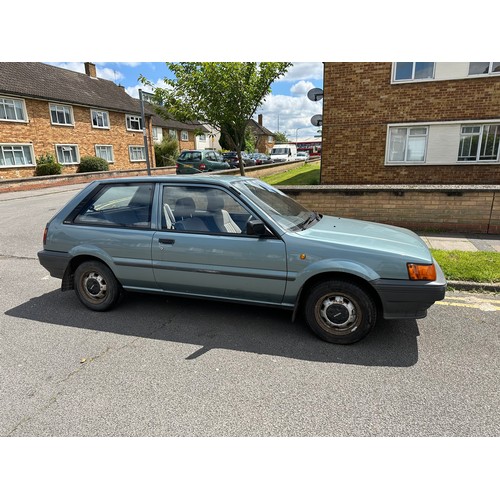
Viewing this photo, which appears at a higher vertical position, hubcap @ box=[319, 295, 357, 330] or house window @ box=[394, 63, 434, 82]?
house window @ box=[394, 63, 434, 82]

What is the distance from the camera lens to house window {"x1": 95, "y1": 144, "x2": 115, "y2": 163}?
26.1 m

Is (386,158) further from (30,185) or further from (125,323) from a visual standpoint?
(30,185)

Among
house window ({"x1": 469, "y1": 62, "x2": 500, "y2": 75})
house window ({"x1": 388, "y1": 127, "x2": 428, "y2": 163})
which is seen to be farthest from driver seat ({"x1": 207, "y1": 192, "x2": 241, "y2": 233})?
house window ({"x1": 469, "y1": 62, "x2": 500, "y2": 75})

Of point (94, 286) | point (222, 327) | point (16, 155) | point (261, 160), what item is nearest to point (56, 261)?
point (94, 286)

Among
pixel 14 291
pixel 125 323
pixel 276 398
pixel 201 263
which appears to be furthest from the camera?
pixel 14 291

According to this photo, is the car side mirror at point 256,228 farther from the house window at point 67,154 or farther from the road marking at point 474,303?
the house window at point 67,154

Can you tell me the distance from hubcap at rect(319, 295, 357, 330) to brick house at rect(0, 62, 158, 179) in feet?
73.9

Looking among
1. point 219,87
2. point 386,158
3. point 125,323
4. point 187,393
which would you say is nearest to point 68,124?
point 219,87

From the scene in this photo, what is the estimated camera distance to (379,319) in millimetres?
3787

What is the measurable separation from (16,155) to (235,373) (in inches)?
915

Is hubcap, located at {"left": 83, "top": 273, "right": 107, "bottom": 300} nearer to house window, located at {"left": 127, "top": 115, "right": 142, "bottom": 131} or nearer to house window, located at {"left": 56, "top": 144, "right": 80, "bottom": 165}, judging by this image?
house window, located at {"left": 56, "top": 144, "right": 80, "bottom": 165}

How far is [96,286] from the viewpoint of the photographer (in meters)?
4.00

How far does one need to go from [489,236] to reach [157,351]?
6973 mm

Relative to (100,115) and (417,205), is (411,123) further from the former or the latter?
(100,115)
